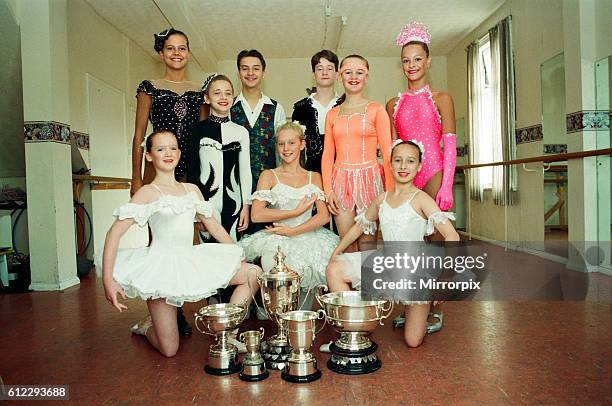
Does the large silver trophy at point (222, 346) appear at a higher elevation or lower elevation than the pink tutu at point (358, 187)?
lower

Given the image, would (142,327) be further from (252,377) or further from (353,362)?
(353,362)

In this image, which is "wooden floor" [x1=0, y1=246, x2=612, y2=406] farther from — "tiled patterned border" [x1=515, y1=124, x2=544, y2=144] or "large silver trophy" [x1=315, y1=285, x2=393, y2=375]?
"tiled patterned border" [x1=515, y1=124, x2=544, y2=144]

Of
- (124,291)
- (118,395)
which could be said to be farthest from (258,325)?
(118,395)

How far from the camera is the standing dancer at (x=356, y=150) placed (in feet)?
9.98

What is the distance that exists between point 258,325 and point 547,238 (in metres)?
3.88

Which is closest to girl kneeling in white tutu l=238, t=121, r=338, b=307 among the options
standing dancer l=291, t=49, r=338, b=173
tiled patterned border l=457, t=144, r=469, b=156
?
standing dancer l=291, t=49, r=338, b=173

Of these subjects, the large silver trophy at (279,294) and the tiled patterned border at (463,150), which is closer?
the large silver trophy at (279,294)

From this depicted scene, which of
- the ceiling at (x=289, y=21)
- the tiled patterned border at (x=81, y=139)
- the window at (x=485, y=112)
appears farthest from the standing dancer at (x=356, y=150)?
the window at (x=485, y=112)

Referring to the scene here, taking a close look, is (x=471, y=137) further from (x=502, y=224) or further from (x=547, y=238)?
(x=547, y=238)

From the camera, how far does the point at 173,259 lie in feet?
8.72

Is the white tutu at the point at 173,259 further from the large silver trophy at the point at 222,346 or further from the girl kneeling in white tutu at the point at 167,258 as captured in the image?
the large silver trophy at the point at 222,346

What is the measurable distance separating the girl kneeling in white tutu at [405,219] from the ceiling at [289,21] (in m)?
4.55

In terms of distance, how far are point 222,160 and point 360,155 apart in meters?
0.83

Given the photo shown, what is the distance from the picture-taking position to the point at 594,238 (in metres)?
4.85
